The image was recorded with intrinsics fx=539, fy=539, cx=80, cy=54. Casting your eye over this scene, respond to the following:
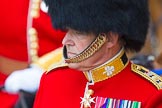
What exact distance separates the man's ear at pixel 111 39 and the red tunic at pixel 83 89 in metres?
0.08

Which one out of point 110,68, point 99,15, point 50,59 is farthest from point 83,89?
point 50,59

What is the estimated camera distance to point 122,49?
52.4 inches

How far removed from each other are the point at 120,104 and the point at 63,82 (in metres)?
0.19

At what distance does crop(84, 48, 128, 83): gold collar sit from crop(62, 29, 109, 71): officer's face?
0.07ft

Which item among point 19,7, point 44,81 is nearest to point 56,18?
point 44,81

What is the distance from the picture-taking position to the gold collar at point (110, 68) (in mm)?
1312

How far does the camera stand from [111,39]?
1285 mm

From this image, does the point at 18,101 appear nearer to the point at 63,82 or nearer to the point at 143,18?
the point at 63,82

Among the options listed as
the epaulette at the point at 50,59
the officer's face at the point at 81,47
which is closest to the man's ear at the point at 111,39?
the officer's face at the point at 81,47

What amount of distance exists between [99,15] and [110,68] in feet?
0.48

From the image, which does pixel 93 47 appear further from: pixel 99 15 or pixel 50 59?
pixel 50 59

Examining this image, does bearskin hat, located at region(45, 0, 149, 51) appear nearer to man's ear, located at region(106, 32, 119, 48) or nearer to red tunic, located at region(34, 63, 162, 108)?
man's ear, located at region(106, 32, 119, 48)

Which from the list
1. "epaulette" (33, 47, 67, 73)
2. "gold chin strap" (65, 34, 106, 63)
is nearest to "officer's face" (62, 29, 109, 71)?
"gold chin strap" (65, 34, 106, 63)

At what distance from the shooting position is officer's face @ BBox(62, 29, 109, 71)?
1.27 m
